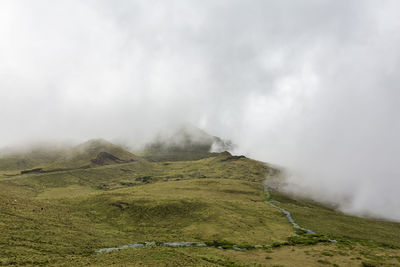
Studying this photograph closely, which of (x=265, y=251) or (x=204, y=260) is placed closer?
(x=204, y=260)

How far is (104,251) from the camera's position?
59.0 meters

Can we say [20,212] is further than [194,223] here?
No

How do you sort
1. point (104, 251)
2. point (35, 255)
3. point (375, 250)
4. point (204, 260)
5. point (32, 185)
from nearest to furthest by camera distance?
point (35, 255)
point (204, 260)
point (104, 251)
point (375, 250)
point (32, 185)

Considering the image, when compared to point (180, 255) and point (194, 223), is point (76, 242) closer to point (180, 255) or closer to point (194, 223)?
point (180, 255)

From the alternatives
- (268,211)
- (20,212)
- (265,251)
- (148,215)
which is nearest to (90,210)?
(148,215)

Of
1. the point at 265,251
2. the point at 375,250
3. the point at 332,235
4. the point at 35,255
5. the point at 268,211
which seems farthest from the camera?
the point at 268,211

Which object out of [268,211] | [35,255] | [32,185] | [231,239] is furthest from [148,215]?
[32,185]

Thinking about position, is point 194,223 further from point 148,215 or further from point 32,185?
point 32,185

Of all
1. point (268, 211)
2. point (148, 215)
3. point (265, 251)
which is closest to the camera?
point (265, 251)

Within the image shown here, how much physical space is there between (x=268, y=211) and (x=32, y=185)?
17849 centimetres

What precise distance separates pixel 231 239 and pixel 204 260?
77.0ft

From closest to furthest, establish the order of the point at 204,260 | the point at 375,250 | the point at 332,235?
1. the point at 204,260
2. the point at 375,250
3. the point at 332,235

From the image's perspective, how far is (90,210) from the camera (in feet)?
350

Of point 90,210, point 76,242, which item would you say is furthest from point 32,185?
point 76,242
